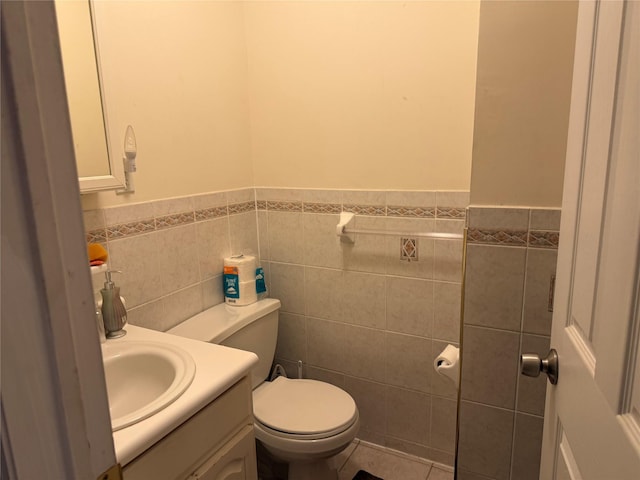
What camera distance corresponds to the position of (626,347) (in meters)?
0.49

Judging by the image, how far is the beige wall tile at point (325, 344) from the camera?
78.1 inches

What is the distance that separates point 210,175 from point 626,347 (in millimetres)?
1557

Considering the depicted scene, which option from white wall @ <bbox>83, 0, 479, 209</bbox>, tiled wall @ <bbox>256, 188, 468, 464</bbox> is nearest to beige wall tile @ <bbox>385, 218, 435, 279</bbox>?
tiled wall @ <bbox>256, 188, 468, 464</bbox>

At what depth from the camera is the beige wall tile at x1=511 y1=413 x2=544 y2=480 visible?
46.0 inches

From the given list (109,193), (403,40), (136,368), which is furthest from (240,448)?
(403,40)

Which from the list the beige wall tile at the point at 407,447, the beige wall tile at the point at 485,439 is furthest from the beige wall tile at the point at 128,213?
the beige wall tile at the point at 407,447

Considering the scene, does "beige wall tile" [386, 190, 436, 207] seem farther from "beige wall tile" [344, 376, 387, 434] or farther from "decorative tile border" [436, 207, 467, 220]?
"beige wall tile" [344, 376, 387, 434]

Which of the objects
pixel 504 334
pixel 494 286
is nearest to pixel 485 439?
pixel 504 334

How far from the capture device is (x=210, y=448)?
113 cm

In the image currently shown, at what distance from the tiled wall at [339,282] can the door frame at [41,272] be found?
1100 millimetres

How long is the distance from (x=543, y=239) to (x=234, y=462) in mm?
1034

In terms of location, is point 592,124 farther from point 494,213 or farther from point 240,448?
point 240,448

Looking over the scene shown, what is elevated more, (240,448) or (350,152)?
(350,152)

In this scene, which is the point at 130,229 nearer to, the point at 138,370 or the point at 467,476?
the point at 138,370
